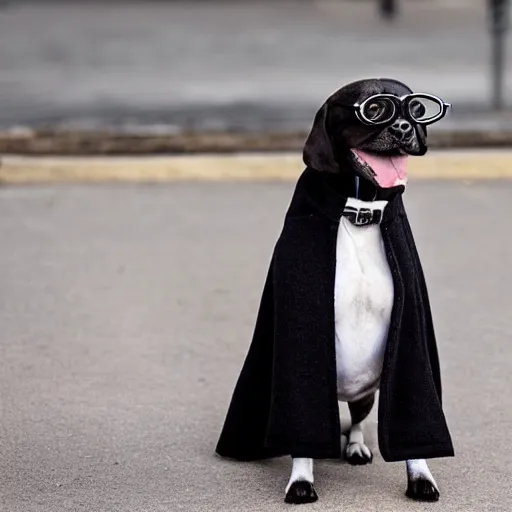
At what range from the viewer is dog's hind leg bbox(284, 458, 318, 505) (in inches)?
150

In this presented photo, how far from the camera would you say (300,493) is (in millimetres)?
3805

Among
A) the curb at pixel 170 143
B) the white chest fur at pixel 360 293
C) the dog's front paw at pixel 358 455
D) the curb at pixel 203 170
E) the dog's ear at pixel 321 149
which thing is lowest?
the dog's front paw at pixel 358 455

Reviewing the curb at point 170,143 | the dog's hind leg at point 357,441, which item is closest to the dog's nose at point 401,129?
the dog's hind leg at point 357,441

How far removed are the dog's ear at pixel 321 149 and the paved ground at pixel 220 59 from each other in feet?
19.3

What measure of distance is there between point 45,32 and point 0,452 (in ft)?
42.9

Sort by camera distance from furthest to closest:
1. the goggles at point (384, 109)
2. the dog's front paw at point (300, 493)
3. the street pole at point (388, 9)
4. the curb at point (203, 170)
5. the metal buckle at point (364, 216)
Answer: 1. the street pole at point (388, 9)
2. the curb at point (203, 170)
3. the dog's front paw at point (300, 493)
4. the metal buckle at point (364, 216)
5. the goggles at point (384, 109)

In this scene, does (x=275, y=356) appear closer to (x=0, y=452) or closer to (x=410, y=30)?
(x=0, y=452)

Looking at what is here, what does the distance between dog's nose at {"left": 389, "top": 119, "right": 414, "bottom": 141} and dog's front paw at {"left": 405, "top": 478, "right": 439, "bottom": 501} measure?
3.10ft

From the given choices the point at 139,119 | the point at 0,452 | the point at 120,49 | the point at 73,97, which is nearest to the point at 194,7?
the point at 120,49

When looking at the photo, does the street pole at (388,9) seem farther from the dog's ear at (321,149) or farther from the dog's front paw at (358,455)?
the dog's ear at (321,149)

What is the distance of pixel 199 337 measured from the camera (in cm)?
554

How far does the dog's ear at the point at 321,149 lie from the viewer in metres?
3.58

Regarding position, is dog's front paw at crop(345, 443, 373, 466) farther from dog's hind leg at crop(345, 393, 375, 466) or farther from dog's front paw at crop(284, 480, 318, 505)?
dog's front paw at crop(284, 480, 318, 505)

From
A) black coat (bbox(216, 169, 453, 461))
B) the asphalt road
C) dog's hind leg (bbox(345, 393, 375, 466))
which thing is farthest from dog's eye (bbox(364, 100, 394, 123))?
the asphalt road
